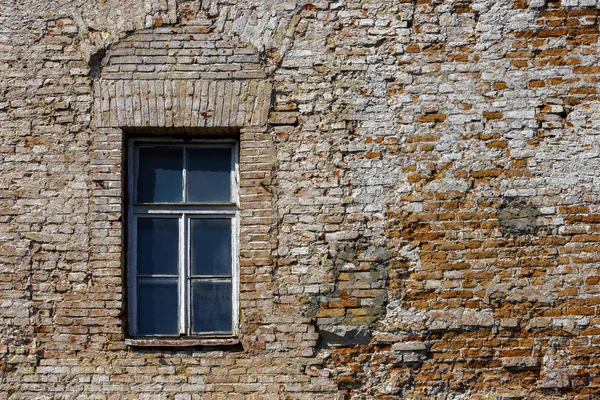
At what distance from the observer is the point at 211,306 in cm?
559

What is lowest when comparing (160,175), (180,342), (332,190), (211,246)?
(180,342)

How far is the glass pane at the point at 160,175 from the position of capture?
18.7ft

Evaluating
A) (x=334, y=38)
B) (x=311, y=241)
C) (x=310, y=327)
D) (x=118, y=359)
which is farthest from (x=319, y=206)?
(x=118, y=359)

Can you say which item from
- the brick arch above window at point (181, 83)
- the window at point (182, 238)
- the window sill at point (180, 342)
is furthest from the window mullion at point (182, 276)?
the brick arch above window at point (181, 83)

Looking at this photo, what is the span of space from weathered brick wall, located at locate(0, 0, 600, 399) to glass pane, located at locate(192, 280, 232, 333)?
0.19m

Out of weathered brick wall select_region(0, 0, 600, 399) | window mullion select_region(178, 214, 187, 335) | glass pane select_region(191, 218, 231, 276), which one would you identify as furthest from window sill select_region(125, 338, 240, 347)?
glass pane select_region(191, 218, 231, 276)

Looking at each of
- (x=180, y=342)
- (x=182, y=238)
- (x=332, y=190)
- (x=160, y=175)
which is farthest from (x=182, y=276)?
(x=332, y=190)

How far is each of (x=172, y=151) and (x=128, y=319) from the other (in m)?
1.16

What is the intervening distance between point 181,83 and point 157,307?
149cm

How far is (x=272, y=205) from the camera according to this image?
5.56 m

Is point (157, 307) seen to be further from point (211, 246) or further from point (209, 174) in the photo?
point (209, 174)

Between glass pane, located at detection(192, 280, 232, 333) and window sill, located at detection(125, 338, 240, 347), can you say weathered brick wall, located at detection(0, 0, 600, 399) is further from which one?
glass pane, located at detection(192, 280, 232, 333)

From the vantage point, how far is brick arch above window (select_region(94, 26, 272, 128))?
18.5ft

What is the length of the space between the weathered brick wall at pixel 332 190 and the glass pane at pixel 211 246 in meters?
0.19
